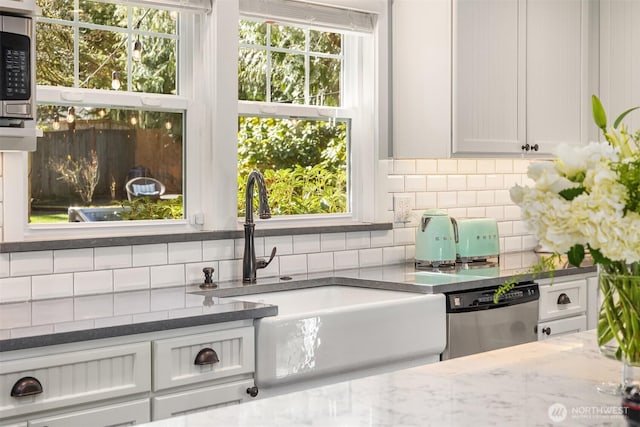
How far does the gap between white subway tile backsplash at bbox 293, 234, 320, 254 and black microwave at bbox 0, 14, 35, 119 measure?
1.50 metres

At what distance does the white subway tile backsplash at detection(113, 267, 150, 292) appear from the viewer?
334cm

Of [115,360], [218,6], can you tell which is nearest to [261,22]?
[218,6]

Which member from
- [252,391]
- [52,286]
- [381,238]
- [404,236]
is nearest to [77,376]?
[252,391]

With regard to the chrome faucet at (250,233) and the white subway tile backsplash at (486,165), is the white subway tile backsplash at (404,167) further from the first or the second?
the chrome faucet at (250,233)

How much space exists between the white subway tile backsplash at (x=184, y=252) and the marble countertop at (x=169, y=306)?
12 centimetres

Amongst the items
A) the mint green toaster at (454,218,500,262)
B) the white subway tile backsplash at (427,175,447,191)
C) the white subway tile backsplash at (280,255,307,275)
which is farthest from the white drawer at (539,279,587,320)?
the white subway tile backsplash at (280,255,307,275)

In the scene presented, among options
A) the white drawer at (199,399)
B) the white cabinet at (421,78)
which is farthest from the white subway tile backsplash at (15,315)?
the white cabinet at (421,78)

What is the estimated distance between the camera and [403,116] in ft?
14.4

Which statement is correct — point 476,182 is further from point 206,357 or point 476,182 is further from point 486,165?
point 206,357

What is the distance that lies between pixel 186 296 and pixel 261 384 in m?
0.49

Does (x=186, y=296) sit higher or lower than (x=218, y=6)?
lower

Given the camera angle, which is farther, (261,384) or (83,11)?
(83,11)

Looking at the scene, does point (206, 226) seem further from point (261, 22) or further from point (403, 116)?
point (403, 116)

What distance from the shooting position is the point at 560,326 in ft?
13.5
